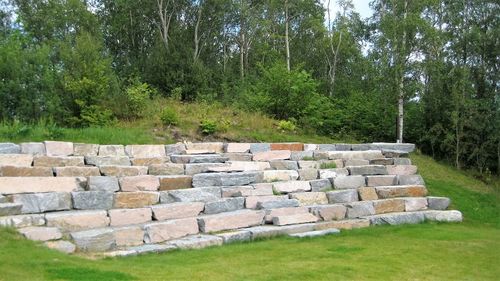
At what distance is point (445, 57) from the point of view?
19172 millimetres

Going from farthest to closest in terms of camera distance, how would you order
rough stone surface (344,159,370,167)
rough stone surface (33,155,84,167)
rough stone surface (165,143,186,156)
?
1. rough stone surface (344,159,370,167)
2. rough stone surface (165,143,186,156)
3. rough stone surface (33,155,84,167)

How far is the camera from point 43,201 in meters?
6.95

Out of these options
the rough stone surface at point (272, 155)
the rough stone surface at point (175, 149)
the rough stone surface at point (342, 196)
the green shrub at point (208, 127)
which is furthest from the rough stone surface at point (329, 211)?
the green shrub at point (208, 127)

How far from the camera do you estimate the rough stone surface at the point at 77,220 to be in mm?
6578

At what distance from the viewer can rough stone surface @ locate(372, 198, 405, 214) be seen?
10203 millimetres

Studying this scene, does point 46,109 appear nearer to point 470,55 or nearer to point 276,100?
point 276,100

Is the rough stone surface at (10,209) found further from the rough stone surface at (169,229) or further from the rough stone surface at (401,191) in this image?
the rough stone surface at (401,191)

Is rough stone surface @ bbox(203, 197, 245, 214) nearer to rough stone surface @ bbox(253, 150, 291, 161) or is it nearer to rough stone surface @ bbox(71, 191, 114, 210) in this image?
rough stone surface @ bbox(71, 191, 114, 210)

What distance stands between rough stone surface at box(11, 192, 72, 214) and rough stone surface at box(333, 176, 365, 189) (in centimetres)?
550

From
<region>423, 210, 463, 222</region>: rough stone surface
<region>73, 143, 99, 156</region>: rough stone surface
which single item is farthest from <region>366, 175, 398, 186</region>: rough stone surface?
<region>73, 143, 99, 156</region>: rough stone surface

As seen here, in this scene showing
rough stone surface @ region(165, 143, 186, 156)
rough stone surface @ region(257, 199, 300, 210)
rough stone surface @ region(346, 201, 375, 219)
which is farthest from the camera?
rough stone surface @ region(165, 143, 186, 156)

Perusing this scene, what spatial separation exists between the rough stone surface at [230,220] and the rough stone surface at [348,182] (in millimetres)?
2471

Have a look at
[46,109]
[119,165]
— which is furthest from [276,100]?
[119,165]

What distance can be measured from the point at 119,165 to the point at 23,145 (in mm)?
1581
